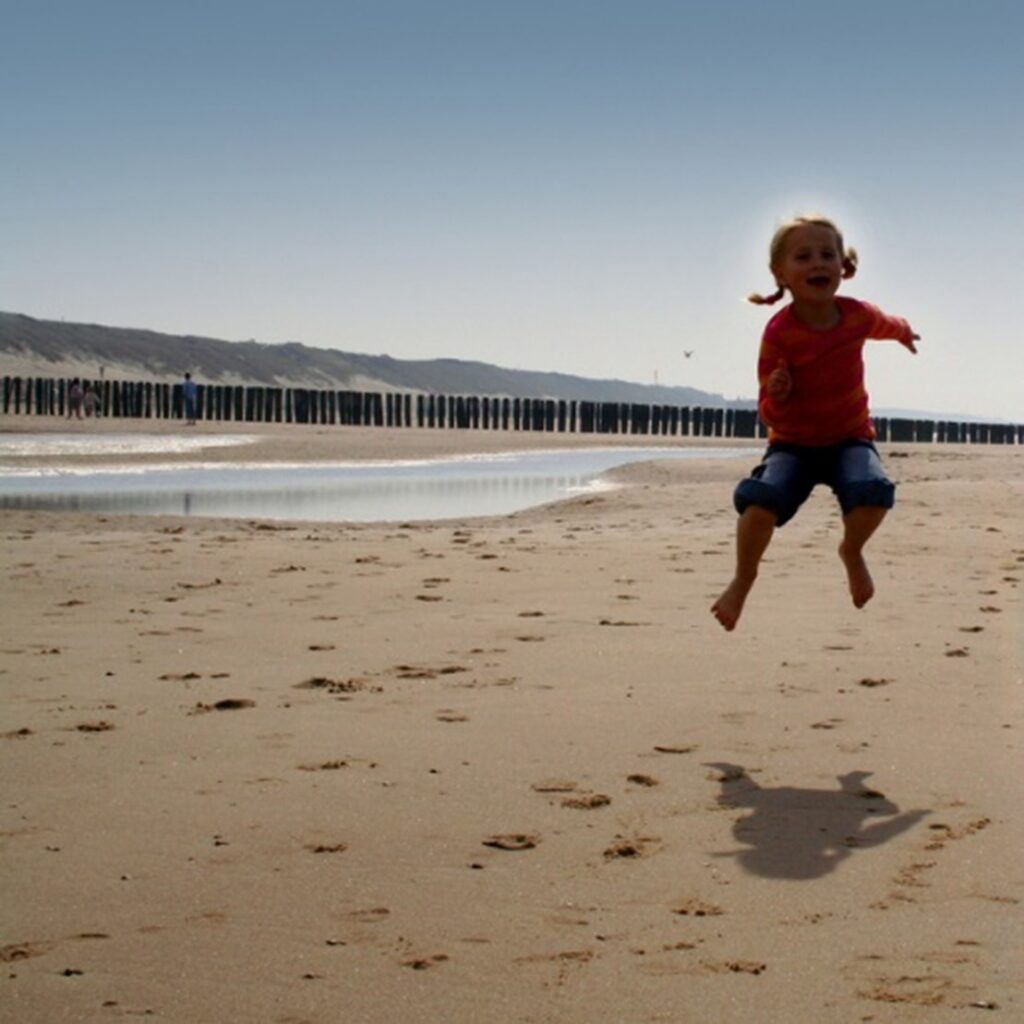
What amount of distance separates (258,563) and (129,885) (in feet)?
23.3

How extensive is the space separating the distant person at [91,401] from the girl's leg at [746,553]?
2039 inches

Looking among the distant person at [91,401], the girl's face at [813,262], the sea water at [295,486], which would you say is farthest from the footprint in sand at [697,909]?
the distant person at [91,401]

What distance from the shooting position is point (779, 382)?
19.4 feet

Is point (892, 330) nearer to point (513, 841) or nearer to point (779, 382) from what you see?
point (779, 382)

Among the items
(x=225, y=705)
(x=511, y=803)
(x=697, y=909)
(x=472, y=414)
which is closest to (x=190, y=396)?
(x=472, y=414)

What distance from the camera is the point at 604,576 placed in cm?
1013

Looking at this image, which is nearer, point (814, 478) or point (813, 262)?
point (813, 262)

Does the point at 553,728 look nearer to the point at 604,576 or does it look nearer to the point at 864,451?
the point at 864,451

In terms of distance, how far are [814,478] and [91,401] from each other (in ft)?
173

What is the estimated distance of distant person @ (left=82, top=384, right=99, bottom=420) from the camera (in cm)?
5612

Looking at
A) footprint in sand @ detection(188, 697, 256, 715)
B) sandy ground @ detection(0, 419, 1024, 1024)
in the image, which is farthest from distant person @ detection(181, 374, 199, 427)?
footprint in sand @ detection(188, 697, 256, 715)

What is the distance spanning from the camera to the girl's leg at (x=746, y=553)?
237 inches

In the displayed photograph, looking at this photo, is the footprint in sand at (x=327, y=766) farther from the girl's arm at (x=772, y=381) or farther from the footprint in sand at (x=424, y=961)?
the girl's arm at (x=772, y=381)

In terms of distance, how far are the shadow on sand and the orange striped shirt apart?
143 centimetres
